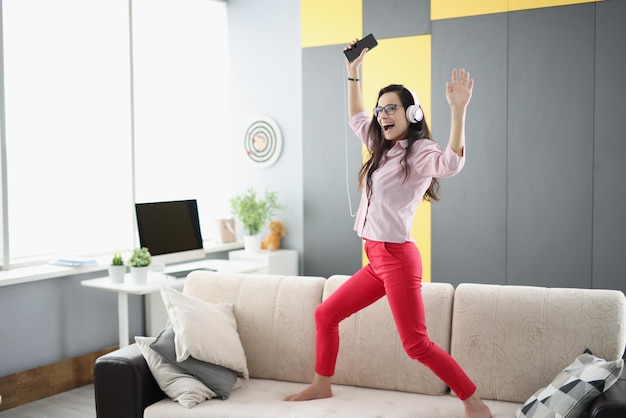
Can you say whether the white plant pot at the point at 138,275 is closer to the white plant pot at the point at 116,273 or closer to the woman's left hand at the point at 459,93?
the white plant pot at the point at 116,273

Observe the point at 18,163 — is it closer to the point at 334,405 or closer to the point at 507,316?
the point at 334,405

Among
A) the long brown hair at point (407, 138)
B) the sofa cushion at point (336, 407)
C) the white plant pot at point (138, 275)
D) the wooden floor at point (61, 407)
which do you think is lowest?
the wooden floor at point (61, 407)

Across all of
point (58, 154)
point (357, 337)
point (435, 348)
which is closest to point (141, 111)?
point (58, 154)

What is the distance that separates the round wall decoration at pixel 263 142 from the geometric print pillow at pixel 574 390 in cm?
363

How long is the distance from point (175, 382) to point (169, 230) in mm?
1807

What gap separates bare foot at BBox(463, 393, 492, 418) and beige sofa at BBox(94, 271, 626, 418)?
0.19 ft

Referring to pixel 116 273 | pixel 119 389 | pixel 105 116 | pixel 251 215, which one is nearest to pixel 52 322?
pixel 116 273

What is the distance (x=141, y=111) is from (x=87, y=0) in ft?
2.77

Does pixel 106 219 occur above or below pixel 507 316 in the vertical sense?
above

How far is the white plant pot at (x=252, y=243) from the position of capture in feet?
17.5

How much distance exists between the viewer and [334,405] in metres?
2.56

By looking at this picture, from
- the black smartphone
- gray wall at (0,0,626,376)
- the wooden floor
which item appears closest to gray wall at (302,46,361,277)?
gray wall at (0,0,626,376)

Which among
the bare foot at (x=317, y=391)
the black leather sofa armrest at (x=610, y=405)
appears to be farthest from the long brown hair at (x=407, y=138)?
the black leather sofa armrest at (x=610, y=405)

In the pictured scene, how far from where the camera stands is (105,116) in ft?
15.2
